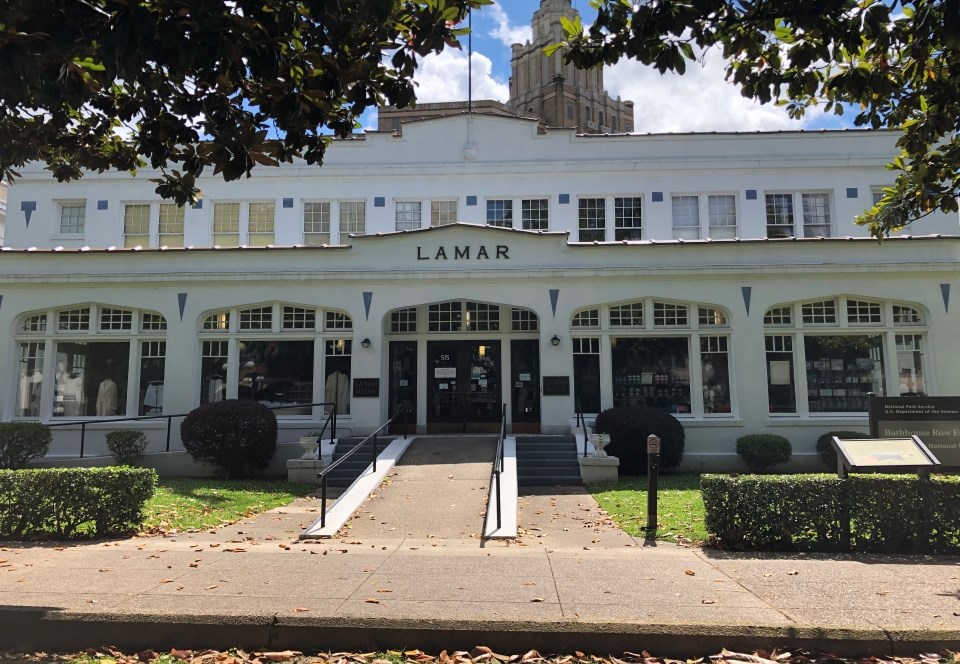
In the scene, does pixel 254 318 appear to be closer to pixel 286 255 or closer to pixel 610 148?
pixel 286 255

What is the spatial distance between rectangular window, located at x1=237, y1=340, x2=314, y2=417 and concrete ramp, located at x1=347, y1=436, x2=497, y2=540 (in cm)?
356

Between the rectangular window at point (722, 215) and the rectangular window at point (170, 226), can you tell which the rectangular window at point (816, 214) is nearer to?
the rectangular window at point (722, 215)

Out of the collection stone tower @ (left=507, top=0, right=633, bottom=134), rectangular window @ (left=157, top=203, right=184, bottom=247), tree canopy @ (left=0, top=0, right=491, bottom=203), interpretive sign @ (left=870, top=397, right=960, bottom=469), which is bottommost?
interpretive sign @ (left=870, top=397, right=960, bottom=469)

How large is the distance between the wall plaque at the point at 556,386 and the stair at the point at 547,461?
1205 millimetres

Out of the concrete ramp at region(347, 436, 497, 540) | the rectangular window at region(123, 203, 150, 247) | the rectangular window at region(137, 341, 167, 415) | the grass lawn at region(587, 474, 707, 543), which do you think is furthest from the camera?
the rectangular window at region(123, 203, 150, 247)

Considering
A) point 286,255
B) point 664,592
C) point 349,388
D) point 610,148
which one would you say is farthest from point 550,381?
point 664,592

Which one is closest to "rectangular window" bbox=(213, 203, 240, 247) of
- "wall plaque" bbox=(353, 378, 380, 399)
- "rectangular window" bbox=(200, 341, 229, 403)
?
"rectangular window" bbox=(200, 341, 229, 403)

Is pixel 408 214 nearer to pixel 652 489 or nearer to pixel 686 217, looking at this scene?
pixel 686 217

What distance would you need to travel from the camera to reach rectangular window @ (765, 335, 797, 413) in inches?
669

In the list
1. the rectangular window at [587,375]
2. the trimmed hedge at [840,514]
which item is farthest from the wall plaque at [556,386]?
the trimmed hedge at [840,514]

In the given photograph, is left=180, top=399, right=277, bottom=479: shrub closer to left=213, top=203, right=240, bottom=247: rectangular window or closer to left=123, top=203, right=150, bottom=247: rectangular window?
left=213, top=203, right=240, bottom=247: rectangular window

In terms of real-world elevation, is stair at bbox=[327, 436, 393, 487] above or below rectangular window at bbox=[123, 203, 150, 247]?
below

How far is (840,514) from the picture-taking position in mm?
8648

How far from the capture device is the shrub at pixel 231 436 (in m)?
15.2
